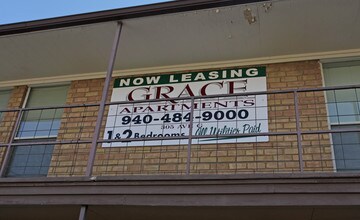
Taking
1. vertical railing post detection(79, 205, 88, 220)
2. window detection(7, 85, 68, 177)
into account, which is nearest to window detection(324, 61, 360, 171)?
vertical railing post detection(79, 205, 88, 220)

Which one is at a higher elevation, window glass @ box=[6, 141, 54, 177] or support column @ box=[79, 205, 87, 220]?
window glass @ box=[6, 141, 54, 177]

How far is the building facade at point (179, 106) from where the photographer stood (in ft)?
16.1

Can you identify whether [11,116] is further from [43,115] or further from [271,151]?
[271,151]

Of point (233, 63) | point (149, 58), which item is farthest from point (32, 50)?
point (233, 63)

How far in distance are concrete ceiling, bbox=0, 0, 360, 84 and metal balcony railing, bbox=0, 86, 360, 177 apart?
0.81 m

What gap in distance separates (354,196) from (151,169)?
131 inches

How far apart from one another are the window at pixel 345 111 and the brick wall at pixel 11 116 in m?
5.59

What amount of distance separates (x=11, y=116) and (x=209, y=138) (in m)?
3.88

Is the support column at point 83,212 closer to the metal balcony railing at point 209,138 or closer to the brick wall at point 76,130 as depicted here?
the metal balcony railing at point 209,138

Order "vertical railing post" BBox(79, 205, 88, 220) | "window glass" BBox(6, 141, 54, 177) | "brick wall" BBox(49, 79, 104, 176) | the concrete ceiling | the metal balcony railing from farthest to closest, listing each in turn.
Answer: "window glass" BBox(6, 141, 54, 177) < "brick wall" BBox(49, 79, 104, 176) < the metal balcony railing < the concrete ceiling < "vertical railing post" BBox(79, 205, 88, 220)

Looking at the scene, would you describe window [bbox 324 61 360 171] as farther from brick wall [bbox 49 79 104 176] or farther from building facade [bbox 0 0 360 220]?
brick wall [bbox 49 79 104 176]

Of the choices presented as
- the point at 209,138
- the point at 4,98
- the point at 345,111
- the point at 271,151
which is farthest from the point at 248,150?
the point at 4,98

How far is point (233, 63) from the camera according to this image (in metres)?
7.19

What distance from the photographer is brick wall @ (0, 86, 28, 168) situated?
766 cm
